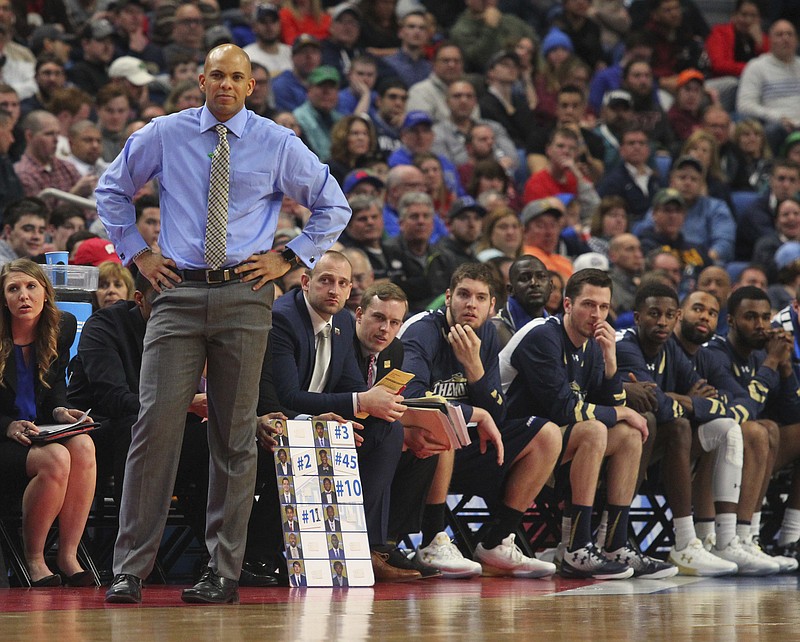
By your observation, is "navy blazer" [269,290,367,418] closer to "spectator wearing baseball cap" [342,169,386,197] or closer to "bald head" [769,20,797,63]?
"spectator wearing baseball cap" [342,169,386,197]

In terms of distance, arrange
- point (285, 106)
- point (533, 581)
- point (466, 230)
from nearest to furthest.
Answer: point (533, 581)
point (466, 230)
point (285, 106)

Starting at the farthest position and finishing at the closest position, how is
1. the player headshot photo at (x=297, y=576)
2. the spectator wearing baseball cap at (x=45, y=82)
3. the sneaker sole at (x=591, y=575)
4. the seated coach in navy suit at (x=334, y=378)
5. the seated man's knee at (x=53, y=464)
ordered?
1. the spectator wearing baseball cap at (x=45, y=82)
2. the sneaker sole at (x=591, y=575)
3. the seated coach in navy suit at (x=334, y=378)
4. the player headshot photo at (x=297, y=576)
5. the seated man's knee at (x=53, y=464)

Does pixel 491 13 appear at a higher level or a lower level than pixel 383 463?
higher

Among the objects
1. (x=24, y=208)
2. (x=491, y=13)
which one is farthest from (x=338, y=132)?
(x=491, y=13)

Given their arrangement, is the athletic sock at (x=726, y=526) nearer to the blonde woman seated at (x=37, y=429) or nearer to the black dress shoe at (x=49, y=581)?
the blonde woman seated at (x=37, y=429)

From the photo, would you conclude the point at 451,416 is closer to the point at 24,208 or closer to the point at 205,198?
the point at 205,198

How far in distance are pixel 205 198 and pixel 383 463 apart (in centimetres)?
203

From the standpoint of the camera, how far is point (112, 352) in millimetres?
6711

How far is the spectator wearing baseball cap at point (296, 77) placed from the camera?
13016mm

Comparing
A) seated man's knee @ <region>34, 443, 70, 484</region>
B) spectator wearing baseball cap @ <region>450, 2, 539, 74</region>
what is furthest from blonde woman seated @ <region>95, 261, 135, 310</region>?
spectator wearing baseball cap @ <region>450, 2, 539, 74</region>

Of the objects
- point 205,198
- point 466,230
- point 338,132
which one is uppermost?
point 338,132

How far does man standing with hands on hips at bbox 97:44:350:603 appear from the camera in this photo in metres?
5.34

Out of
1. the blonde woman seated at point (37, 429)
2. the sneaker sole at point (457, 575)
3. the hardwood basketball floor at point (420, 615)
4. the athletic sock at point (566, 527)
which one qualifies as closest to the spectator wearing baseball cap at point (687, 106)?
the athletic sock at point (566, 527)

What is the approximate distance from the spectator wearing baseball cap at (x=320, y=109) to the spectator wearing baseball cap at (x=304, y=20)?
2.13m
